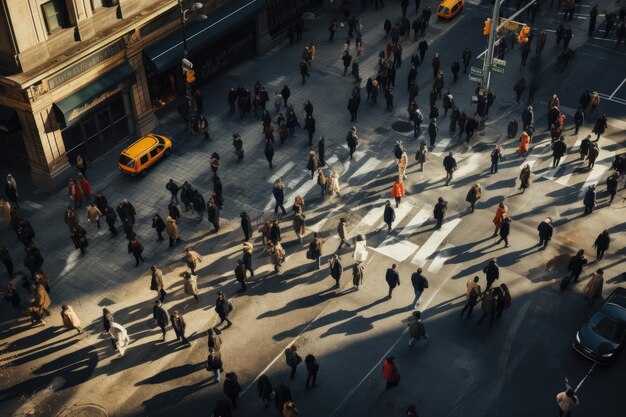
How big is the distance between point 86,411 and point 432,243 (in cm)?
1437

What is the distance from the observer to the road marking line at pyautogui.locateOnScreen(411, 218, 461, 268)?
2912 centimetres

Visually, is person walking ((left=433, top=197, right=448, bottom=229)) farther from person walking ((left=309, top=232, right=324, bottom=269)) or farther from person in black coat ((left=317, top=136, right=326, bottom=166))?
person in black coat ((left=317, top=136, right=326, bottom=166))

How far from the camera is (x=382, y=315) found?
26.7m

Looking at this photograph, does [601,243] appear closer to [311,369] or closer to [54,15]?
[311,369]

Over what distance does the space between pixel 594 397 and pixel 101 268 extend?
18.3 metres

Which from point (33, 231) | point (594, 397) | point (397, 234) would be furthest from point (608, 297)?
point (33, 231)

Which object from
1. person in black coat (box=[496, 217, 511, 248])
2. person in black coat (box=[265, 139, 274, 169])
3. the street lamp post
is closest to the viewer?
person in black coat (box=[496, 217, 511, 248])

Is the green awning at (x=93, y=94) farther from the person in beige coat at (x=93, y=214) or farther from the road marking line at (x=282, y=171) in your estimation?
the road marking line at (x=282, y=171)

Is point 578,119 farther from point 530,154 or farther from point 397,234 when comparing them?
point 397,234

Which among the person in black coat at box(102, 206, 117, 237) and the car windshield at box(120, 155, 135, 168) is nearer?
the person in black coat at box(102, 206, 117, 237)

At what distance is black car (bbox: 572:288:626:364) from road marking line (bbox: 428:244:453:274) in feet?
19.2

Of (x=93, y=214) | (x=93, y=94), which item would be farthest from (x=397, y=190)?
(x=93, y=94)

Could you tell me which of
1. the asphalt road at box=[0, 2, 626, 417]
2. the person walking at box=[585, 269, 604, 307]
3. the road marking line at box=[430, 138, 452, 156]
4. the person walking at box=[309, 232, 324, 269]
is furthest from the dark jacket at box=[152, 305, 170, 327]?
the road marking line at box=[430, 138, 452, 156]

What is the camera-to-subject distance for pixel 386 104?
38.7 metres
